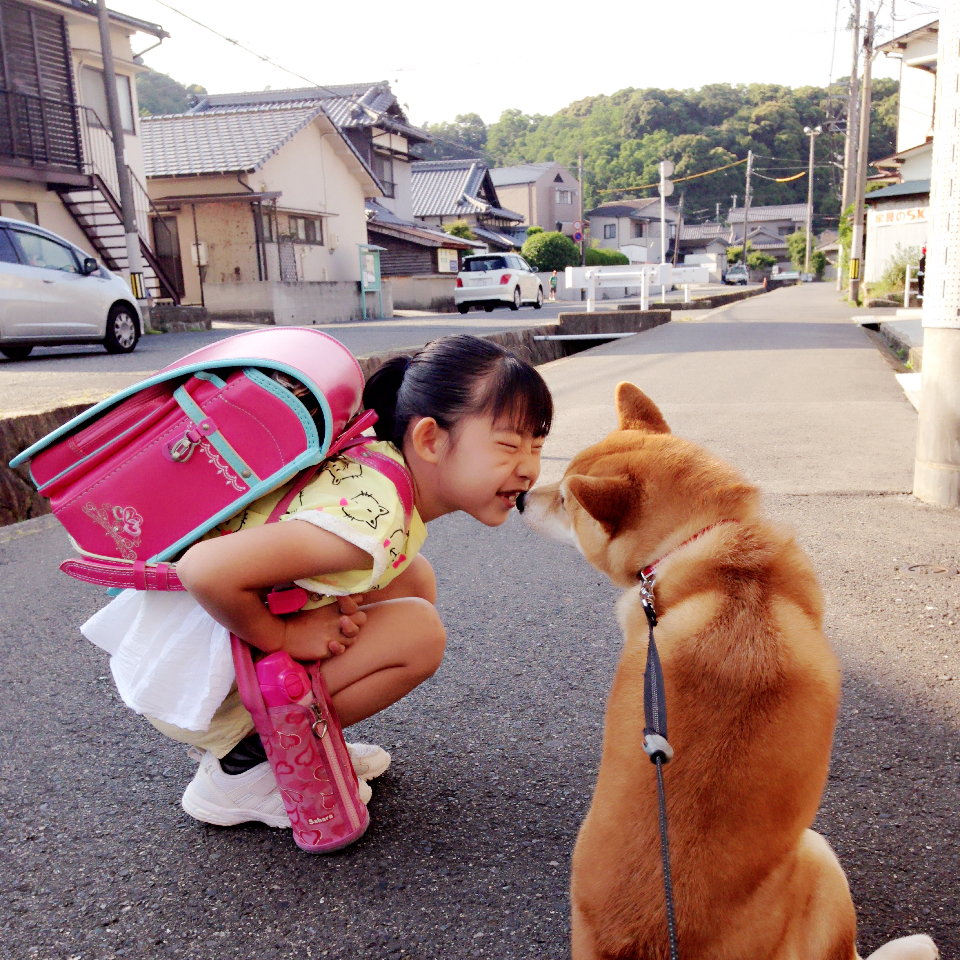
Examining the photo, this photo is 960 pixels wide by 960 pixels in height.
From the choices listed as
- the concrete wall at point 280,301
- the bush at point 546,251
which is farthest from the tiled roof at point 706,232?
the concrete wall at point 280,301

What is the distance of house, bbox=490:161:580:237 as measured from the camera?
5950 centimetres

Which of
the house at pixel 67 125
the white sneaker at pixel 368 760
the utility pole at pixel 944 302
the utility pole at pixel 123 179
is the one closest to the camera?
the white sneaker at pixel 368 760

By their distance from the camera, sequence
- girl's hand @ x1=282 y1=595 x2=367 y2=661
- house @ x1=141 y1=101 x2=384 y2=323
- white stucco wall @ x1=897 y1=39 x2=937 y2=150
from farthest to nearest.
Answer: white stucco wall @ x1=897 y1=39 x2=937 y2=150 < house @ x1=141 y1=101 x2=384 y2=323 < girl's hand @ x1=282 y1=595 x2=367 y2=661

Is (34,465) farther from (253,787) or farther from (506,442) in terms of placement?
(506,442)

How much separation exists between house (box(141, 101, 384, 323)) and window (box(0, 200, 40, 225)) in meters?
3.86

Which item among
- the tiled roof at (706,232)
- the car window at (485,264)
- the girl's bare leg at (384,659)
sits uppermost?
the tiled roof at (706,232)

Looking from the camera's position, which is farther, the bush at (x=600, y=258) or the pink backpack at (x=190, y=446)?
the bush at (x=600, y=258)

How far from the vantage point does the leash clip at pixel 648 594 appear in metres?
1.56

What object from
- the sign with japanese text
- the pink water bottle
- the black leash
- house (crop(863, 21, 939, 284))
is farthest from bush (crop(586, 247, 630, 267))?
the black leash

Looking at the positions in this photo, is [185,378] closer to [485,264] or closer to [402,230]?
[485,264]

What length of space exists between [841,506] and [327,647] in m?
3.32

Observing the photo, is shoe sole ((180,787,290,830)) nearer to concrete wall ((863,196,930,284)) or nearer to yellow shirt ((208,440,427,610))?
yellow shirt ((208,440,427,610))

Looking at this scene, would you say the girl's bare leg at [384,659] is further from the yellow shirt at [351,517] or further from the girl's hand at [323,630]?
the yellow shirt at [351,517]

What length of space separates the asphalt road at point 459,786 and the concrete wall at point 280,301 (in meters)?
15.2
